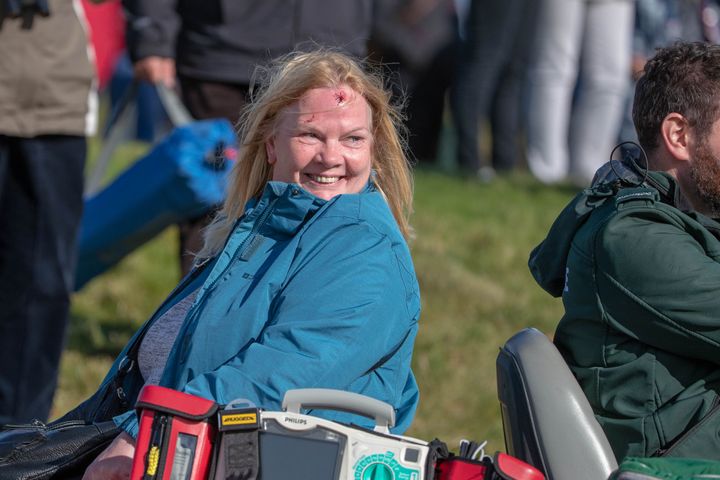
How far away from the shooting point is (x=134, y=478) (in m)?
2.52

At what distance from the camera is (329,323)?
9.71ft

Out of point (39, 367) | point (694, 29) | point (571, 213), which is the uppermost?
point (694, 29)

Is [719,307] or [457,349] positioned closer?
[719,307]

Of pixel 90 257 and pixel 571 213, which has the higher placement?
pixel 571 213

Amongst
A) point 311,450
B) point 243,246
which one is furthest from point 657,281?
→ point 243,246

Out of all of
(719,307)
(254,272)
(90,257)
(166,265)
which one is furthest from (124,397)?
(166,265)

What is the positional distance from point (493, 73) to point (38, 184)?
5.97 m

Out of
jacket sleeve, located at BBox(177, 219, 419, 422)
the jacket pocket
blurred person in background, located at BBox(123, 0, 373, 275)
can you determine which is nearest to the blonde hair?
jacket sleeve, located at BBox(177, 219, 419, 422)

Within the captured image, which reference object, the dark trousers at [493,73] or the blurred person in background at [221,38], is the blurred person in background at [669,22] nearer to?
the dark trousers at [493,73]

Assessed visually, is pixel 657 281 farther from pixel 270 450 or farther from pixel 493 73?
pixel 493 73

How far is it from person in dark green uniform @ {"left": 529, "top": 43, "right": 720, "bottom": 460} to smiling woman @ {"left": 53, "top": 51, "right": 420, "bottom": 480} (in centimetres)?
45

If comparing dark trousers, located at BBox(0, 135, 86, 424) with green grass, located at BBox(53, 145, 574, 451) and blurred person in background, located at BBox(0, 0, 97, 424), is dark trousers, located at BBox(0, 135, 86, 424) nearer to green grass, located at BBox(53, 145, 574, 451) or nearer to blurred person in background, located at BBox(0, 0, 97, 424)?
blurred person in background, located at BBox(0, 0, 97, 424)

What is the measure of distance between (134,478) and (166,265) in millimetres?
5017

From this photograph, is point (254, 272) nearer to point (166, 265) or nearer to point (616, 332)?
point (616, 332)
